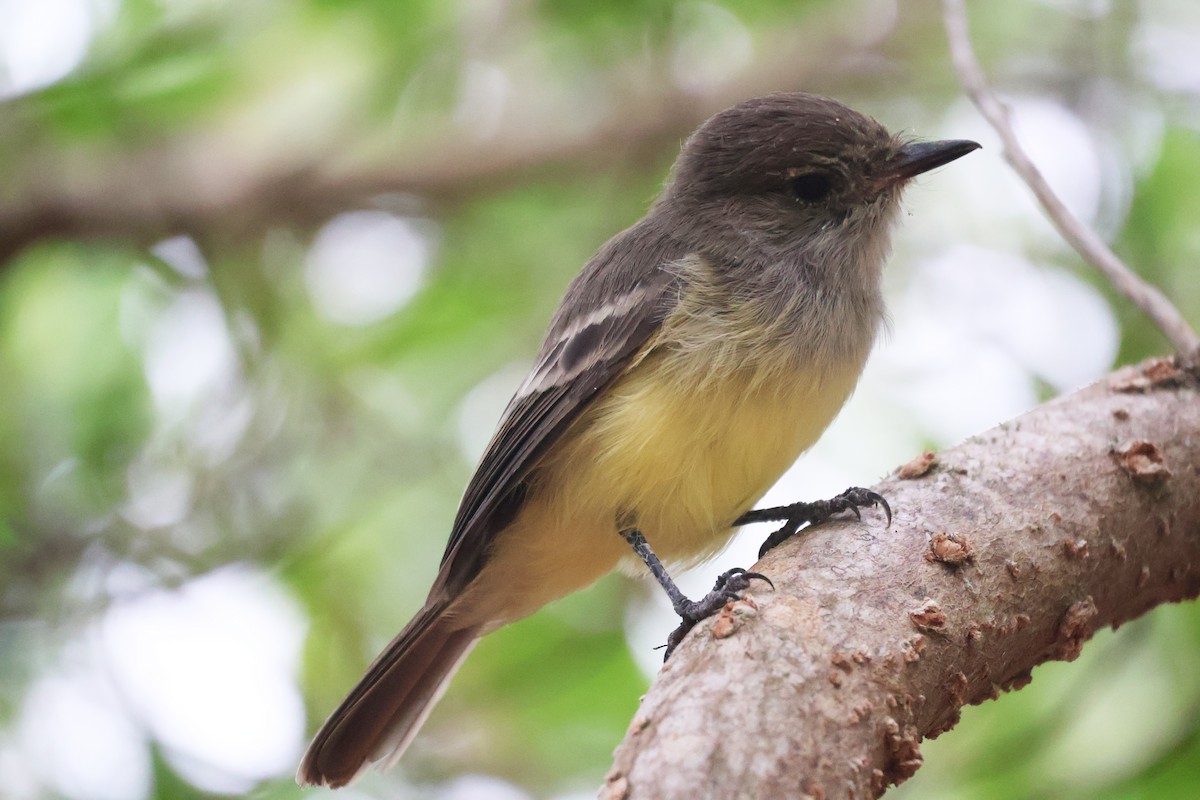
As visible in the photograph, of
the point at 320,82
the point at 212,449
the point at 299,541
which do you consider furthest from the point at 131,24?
the point at 299,541

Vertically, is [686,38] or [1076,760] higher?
[686,38]

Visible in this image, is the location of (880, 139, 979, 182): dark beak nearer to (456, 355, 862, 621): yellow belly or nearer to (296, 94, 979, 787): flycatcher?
(296, 94, 979, 787): flycatcher

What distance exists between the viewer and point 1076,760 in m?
3.71

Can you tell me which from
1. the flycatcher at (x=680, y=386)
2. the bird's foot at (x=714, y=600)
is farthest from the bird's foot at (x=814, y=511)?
the bird's foot at (x=714, y=600)

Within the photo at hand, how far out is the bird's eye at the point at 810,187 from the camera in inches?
151

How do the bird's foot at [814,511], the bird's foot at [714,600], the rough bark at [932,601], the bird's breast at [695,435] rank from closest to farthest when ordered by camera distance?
1. the rough bark at [932,601]
2. the bird's foot at [714,600]
3. the bird's foot at [814,511]
4. the bird's breast at [695,435]

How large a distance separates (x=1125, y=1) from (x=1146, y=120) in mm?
543

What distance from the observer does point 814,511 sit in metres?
3.03

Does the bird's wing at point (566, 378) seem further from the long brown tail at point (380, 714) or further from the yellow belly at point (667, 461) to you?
the long brown tail at point (380, 714)

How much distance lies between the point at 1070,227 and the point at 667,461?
122 cm

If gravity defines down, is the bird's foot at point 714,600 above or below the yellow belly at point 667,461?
below

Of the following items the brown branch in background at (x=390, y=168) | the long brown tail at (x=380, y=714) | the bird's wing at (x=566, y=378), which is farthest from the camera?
the brown branch in background at (x=390, y=168)

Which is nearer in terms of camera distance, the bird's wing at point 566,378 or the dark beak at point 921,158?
the bird's wing at point 566,378

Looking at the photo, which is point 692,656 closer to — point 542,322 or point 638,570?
point 638,570
